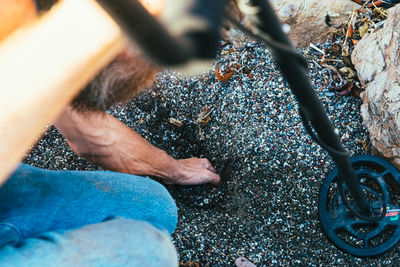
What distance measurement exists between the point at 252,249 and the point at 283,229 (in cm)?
13

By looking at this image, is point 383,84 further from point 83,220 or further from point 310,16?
point 83,220

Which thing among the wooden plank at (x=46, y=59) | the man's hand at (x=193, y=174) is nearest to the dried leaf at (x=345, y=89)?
the man's hand at (x=193, y=174)

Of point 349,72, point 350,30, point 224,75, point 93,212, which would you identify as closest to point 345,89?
point 349,72

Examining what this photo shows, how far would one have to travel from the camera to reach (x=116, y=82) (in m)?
0.73

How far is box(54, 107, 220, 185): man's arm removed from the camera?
1231mm

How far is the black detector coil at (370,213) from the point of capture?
113 cm

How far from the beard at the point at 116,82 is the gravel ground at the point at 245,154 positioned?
0.66 m

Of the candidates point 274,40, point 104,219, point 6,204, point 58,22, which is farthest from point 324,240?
point 58,22

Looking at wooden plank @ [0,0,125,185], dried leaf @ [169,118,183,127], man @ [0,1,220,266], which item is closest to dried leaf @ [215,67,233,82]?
dried leaf @ [169,118,183,127]

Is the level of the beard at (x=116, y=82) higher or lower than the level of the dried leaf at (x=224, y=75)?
higher

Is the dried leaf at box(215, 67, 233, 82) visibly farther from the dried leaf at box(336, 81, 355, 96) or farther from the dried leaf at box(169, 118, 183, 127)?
the dried leaf at box(336, 81, 355, 96)

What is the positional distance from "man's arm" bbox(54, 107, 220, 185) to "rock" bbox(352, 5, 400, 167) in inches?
24.3

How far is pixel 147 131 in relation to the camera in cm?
152

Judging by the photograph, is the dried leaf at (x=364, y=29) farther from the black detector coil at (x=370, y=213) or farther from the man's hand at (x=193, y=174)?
the man's hand at (x=193, y=174)
